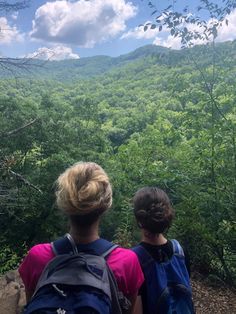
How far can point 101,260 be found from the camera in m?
1.43

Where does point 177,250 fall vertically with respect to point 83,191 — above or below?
below

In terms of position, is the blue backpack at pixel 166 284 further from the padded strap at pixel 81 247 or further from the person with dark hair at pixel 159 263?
the padded strap at pixel 81 247

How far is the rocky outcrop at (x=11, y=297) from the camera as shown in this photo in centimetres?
427

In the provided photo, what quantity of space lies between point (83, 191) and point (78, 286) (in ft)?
1.23

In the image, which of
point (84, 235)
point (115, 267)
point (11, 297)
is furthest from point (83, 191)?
point (11, 297)

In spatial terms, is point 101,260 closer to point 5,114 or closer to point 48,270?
point 48,270

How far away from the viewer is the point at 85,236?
5.03 feet

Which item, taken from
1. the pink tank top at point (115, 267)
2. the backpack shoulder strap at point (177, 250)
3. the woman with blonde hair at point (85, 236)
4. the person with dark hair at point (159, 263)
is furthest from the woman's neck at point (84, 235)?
the backpack shoulder strap at point (177, 250)

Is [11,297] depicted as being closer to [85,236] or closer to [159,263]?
[159,263]

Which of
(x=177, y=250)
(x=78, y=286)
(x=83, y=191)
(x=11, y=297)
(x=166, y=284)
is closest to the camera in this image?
(x=78, y=286)

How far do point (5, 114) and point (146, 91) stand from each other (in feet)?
171

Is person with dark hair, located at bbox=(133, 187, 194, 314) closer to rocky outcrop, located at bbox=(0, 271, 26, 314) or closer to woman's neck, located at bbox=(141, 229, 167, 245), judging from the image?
woman's neck, located at bbox=(141, 229, 167, 245)

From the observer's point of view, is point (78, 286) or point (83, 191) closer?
point (78, 286)

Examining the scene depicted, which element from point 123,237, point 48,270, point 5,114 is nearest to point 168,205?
point 48,270
